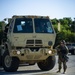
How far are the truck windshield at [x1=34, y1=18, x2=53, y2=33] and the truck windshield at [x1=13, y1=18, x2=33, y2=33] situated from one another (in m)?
0.34

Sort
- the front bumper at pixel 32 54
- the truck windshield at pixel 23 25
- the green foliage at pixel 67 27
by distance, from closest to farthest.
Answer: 1. the front bumper at pixel 32 54
2. the truck windshield at pixel 23 25
3. the green foliage at pixel 67 27

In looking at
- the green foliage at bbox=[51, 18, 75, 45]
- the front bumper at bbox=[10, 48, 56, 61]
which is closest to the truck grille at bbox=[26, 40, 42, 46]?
the front bumper at bbox=[10, 48, 56, 61]

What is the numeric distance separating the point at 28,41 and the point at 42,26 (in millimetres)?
1139

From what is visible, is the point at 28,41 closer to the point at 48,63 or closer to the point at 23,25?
the point at 23,25

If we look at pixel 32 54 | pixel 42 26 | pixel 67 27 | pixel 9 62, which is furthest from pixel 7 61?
pixel 67 27

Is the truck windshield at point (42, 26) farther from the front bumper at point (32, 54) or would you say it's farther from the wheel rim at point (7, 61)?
the wheel rim at point (7, 61)

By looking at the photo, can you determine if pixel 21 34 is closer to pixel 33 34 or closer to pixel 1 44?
pixel 33 34

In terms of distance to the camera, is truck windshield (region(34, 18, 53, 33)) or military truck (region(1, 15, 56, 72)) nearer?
military truck (region(1, 15, 56, 72))

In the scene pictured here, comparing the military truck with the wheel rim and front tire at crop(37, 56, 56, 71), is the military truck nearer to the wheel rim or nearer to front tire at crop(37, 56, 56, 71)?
the wheel rim

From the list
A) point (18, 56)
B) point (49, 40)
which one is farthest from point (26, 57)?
point (49, 40)

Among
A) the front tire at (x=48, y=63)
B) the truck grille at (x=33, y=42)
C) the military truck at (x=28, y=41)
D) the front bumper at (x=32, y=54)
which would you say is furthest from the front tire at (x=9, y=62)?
the front tire at (x=48, y=63)

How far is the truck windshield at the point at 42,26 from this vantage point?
18.2 meters

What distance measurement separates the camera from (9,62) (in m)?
18.3

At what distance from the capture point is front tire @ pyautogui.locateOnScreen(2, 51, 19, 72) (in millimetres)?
18092
